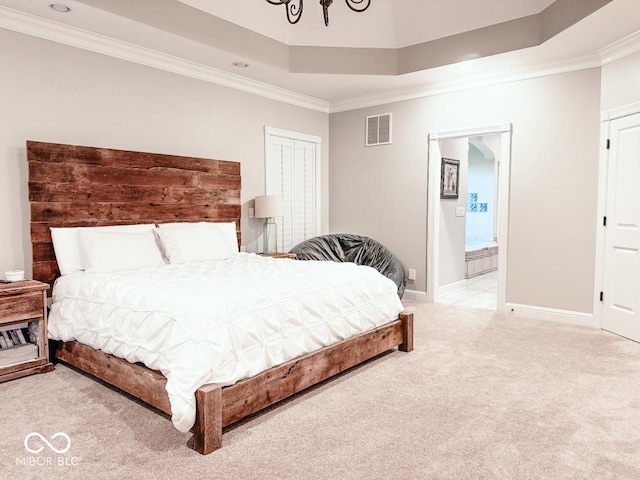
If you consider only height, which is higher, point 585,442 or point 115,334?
point 115,334

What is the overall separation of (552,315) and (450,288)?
1726 mm

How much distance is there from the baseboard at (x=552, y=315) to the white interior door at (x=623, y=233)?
15cm

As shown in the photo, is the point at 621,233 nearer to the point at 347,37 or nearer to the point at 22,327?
the point at 347,37

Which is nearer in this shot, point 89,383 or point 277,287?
point 277,287

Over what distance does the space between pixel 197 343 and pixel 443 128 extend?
167 inches

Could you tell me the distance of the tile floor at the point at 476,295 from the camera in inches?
218

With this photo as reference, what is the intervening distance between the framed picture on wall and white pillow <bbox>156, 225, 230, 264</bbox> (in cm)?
316

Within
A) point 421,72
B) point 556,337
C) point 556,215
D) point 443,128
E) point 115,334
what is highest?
point 421,72

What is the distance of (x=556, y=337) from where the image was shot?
4.04 meters

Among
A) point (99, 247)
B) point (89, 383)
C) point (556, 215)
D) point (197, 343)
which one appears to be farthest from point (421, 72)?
point (89, 383)

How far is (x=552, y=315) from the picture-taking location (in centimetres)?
464

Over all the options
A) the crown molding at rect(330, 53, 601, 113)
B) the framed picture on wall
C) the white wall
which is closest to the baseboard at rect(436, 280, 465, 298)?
the framed picture on wall

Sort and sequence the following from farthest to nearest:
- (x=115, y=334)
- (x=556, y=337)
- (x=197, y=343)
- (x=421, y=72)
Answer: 1. (x=421, y=72)
2. (x=556, y=337)
3. (x=115, y=334)
4. (x=197, y=343)

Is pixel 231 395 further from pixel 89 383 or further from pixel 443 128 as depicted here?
pixel 443 128
